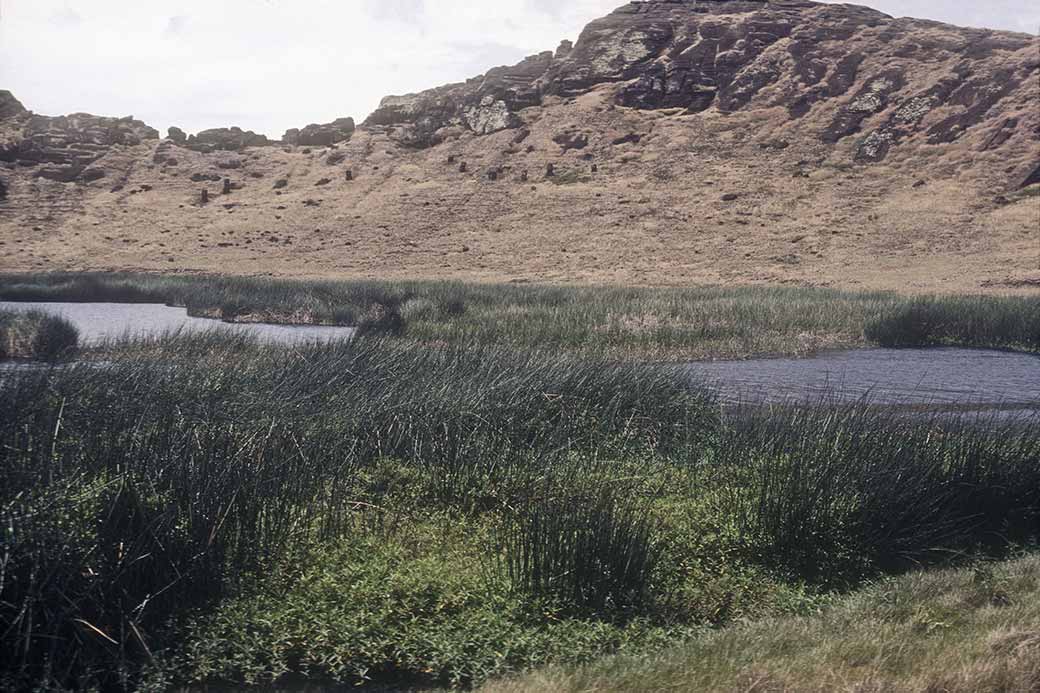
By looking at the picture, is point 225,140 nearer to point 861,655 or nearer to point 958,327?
point 958,327

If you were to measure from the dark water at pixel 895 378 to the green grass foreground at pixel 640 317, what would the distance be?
3.38ft

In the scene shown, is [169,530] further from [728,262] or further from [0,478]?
[728,262]

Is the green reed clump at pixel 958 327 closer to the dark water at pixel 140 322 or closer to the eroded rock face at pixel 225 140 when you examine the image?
the dark water at pixel 140 322

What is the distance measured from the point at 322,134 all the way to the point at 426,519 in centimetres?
6589

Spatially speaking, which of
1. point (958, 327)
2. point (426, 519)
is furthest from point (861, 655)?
point (958, 327)

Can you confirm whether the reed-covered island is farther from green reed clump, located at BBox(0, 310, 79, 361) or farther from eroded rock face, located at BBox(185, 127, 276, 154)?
eroded rock face, located at BBox(185, 127, 276, 154)

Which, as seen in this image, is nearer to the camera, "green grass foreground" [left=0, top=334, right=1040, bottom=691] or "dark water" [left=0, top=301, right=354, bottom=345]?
"green grass foreground" [left=0, top=334, right=1040, bottom=691]

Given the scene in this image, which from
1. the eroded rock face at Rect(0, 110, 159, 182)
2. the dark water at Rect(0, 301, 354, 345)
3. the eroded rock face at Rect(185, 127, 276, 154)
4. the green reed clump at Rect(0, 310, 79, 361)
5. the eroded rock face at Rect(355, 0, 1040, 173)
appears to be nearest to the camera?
the green reed clump at Rect(0, 310, 79, 361)

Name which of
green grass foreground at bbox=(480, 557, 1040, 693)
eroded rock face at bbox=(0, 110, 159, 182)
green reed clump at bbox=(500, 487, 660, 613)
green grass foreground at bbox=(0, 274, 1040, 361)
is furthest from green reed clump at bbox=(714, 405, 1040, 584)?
eroded rock face at bbox=(0, 110, 159, 182)

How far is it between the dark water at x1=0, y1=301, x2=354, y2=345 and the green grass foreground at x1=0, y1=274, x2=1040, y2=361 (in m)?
0.87

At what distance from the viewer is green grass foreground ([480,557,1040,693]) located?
5.04m

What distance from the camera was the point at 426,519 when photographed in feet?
24.3

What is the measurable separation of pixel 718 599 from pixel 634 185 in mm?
48373

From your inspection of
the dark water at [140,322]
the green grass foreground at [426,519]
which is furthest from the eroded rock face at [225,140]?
the green grass foreground at [426,519]
